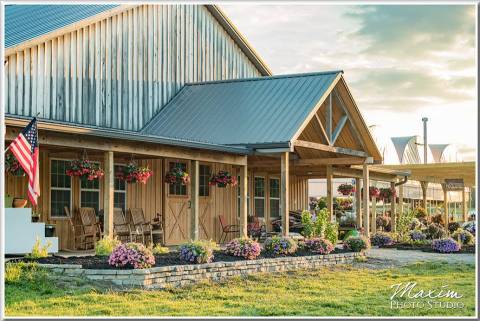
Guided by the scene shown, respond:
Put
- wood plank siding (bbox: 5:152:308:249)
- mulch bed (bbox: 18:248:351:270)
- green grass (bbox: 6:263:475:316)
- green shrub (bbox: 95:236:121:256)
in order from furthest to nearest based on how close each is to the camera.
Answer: wood plank siding (bbox: 5:152:308:249), green shrub (bbox: 95:236:121:256), mulch bed (bbox: 18:248:351:270), green grass (bbox: 6:263:475:316)

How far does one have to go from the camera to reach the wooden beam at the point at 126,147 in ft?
49.3

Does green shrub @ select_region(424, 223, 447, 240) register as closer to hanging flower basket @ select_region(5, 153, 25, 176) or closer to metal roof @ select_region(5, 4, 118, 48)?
Result: metal roof @ select_region(5, 4, 118, 48)

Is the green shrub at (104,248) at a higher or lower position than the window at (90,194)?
lower

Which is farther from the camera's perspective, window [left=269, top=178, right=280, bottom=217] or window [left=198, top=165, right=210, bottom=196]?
window [left=269, top=178, right=280, bottom=217]

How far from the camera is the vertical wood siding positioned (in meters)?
18.7

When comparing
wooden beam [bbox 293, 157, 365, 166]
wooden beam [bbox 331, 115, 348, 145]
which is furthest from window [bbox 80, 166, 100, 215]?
wooden beam [bbox 293, 157, 365, 166]

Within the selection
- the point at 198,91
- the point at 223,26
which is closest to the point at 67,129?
the point at 198,91

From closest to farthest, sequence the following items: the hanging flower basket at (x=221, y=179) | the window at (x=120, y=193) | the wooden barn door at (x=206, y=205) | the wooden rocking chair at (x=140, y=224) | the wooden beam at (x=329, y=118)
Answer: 1. the wooden rocking chair at (x=140, y=224)
2. the window at (x=120, y=193)
3. the hanging flower basket at (x=221, y=179)
4. the wooden beam at (x=329, y=118)
5. the wooden barn door at (x=206, y=205)

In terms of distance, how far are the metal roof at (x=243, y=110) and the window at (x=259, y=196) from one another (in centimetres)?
453

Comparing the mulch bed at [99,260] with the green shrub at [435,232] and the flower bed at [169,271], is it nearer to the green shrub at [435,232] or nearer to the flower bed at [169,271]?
the flower bed at [169,271]

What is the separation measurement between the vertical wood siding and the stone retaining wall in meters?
5.83

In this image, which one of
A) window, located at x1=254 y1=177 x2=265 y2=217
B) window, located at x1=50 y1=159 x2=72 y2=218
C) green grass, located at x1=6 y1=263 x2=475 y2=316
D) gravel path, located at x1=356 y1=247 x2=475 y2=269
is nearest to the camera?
green grass, located at x1=6 y1=263 x2=475 y2=316

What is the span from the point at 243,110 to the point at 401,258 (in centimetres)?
575

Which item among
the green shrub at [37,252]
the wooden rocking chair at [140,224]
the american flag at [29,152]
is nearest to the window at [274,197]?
the wooden rocking chair at [140,224]
